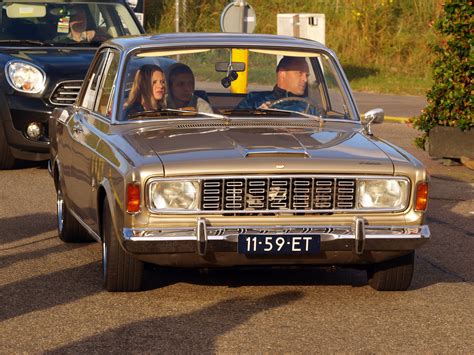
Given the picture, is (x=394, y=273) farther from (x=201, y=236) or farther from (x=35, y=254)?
(x=35, y=254)

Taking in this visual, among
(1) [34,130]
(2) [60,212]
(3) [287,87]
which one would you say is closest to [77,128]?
(2) [60,212]

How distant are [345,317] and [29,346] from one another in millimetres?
1792

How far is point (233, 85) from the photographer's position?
9.40 metres

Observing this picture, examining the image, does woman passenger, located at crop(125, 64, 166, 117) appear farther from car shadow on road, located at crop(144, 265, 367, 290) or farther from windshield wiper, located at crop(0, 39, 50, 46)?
windshield wiper, located at crop(0, 39, 50, 46)

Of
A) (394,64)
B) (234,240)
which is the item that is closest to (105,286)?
(234,240)

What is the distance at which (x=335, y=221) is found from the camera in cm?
764

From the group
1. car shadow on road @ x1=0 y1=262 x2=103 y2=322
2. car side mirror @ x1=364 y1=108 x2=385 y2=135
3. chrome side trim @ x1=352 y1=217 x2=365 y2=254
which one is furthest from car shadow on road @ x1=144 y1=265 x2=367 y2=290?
car side mirror @ x1=364 y1=108 x2=385 y2=135

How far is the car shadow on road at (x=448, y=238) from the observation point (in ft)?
29.6

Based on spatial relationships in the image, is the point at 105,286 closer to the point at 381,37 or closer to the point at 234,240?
the point at 234,240

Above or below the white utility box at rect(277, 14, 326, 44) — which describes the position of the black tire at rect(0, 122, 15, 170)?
above

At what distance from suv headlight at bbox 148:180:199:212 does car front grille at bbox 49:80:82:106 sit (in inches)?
277

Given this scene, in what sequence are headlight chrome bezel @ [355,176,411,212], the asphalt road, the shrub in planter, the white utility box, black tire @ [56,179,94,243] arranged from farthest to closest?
the white utility box < the shrub in planter < black tire @ [56,179,94,243] < headlight chrome bezel @ [355,176,411,212] < the asphalt road

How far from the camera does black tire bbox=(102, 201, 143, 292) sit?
7.86 metres

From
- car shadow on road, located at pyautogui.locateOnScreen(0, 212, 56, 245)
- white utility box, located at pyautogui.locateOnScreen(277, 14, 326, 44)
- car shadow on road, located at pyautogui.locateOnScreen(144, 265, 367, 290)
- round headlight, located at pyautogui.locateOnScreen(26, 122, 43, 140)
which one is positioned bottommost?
white utility box, located at pyautogui.locateOnScreen(277, 14, 326, 44)
